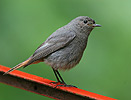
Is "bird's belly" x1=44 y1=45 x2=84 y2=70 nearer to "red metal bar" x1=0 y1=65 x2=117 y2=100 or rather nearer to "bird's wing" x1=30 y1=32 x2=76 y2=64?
"bird's wing" x1=30 y1=32 x2=76 y2=64

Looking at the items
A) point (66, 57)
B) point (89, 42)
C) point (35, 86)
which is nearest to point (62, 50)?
point (66, 57)

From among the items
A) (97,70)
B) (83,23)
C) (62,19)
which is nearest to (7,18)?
(62,19)

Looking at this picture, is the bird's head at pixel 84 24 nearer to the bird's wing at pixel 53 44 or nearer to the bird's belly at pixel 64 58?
the bird's wing at pixel 53 44

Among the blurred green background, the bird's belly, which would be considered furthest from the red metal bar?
the bird's belly

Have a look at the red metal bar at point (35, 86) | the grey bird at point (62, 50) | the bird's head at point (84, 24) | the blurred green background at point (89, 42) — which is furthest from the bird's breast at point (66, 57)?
the red metal bar at point (35, 86)

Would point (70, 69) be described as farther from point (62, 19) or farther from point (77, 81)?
point (62, 19)

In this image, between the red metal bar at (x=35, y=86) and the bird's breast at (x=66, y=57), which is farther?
the bird's breast at (x=66, y=57)
